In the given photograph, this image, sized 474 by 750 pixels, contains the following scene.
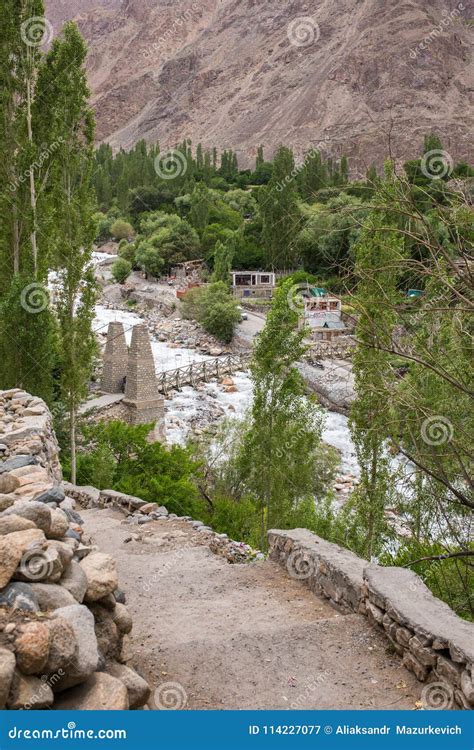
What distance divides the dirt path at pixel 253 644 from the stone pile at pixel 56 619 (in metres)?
0.58

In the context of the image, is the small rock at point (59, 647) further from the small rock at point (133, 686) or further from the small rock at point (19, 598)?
the small rock at point (133, 686)

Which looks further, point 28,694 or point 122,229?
point 122,229

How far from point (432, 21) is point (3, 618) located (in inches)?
4930

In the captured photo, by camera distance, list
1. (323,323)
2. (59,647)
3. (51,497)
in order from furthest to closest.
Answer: (323,323)
(51,497)
(59,647)

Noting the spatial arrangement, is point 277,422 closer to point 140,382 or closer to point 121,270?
point 140,382

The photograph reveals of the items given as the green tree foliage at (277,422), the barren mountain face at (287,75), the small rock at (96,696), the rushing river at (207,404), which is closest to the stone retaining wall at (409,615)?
the small rock at (96,696)

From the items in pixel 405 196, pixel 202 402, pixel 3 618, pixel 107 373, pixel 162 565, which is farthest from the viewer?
pixel 202 402

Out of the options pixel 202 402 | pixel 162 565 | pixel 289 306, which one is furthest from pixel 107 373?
pixel 162 565

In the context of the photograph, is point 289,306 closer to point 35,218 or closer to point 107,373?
point 35,218

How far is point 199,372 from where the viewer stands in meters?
26.3

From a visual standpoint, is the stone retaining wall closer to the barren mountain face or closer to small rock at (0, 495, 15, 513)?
small rock at (0, 495, 15, 513)

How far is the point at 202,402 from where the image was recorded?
23516 millimetres

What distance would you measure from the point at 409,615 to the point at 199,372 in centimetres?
2275

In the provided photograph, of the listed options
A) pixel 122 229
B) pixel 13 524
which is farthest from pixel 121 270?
pixel 13 524
